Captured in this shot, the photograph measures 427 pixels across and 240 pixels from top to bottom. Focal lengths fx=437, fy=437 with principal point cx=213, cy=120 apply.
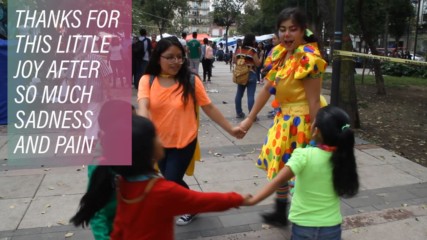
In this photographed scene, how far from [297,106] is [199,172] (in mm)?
2307

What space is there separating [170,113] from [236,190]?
1754 millimetres

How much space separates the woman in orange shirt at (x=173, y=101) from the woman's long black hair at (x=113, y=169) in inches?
45.6

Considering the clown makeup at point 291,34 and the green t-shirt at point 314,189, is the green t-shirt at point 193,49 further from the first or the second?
the green t-shirt at point 314,189

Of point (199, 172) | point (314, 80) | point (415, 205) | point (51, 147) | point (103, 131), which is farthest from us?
point (51, 147)

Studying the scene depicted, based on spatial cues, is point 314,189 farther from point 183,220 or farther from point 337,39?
point 337,39

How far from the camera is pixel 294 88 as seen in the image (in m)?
3.12

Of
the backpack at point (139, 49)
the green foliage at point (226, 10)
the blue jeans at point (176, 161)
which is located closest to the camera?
the blue jeans at point (176, 161)

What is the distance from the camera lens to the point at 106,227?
6.69 ft

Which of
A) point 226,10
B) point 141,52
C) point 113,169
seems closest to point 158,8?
point 226,10

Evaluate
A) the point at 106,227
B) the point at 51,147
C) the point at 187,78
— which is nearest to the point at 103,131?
the point at 106,227

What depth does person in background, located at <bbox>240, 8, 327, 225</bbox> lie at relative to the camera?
3.06 metres

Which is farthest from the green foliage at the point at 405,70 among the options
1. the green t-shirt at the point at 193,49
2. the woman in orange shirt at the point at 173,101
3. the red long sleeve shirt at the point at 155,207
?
the red long sleeve shirt at the point at 155,207

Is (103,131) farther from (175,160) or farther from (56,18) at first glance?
(56,18)

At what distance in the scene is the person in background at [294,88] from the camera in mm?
3064
